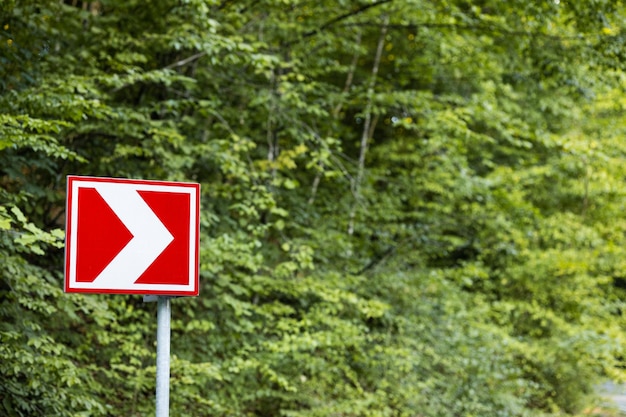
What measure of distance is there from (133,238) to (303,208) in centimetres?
683

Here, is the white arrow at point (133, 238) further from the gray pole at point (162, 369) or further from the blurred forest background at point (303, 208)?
the blurred forest background at point (303, 208)

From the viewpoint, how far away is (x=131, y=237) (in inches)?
116

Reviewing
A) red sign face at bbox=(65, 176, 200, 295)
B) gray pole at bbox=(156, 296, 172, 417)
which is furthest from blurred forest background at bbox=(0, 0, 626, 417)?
gray pole at bbox=(156, 296, 172, 417)

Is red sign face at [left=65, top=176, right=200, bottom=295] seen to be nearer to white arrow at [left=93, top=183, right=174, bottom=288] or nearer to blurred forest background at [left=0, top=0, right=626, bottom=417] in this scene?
white arrow at [left=93, top=183, right=174, bottom=288]

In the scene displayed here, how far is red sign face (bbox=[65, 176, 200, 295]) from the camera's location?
286 centimetres

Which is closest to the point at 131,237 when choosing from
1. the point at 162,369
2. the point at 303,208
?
the point at 162,369

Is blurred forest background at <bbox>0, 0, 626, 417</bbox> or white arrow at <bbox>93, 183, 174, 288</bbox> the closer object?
white arrow at <bbox>93, 183, 174, 288</bbox>

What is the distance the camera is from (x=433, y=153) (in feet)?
41.2

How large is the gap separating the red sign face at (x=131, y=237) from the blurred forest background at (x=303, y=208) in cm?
177

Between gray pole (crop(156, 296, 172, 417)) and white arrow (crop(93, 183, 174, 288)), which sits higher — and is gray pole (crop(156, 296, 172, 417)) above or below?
below

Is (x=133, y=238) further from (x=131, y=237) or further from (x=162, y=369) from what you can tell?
(x=162, y=369)

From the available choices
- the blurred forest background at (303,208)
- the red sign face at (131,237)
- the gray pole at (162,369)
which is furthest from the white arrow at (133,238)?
the blurred forest background at (303,208)

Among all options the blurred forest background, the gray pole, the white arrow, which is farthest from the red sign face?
the blurred forest background

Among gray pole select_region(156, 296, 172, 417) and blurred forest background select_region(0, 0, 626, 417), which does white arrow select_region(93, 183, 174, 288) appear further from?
blurred forest background select_region(0, 0, 626, 417)
